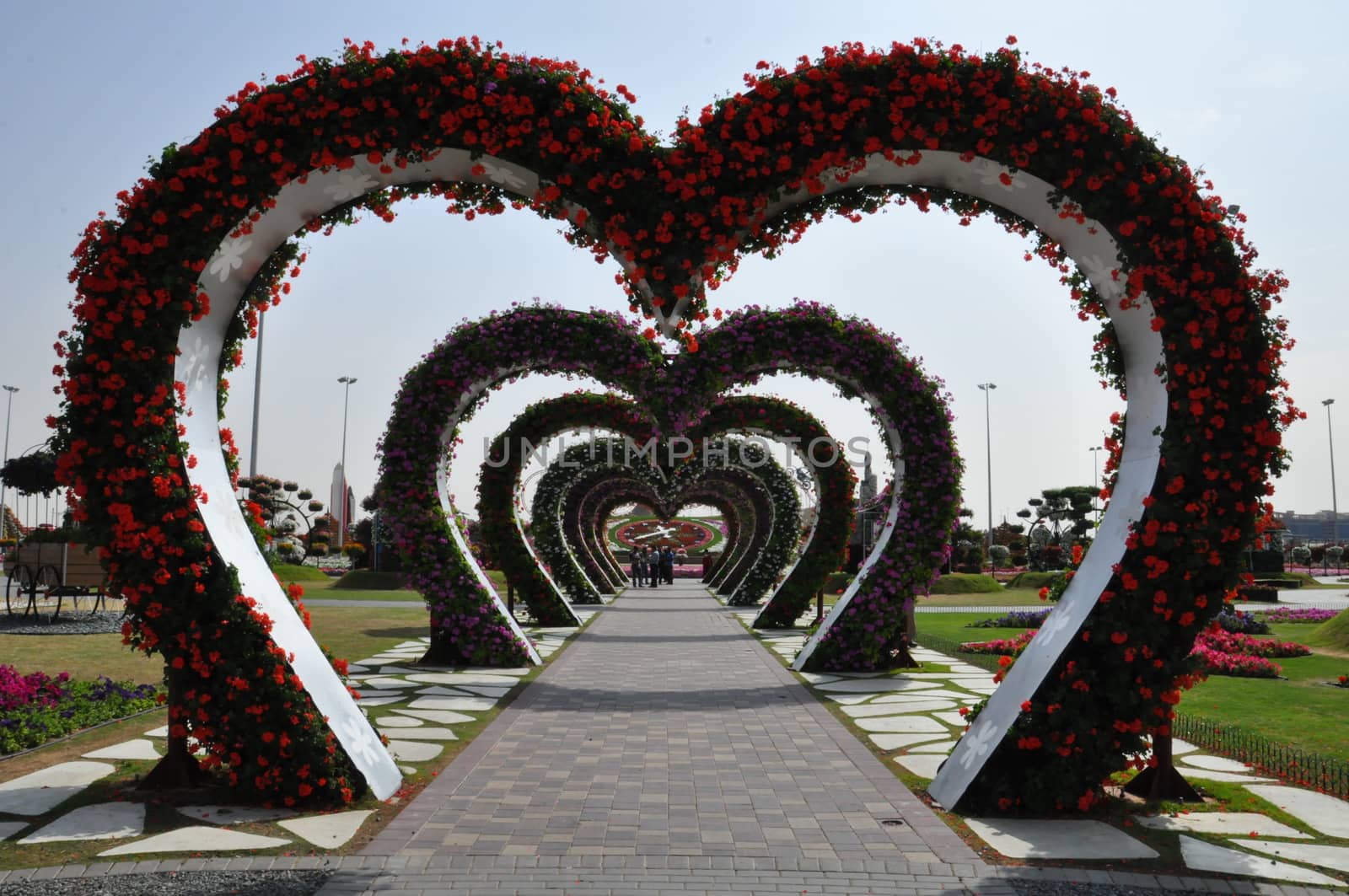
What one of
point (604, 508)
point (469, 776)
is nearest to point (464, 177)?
point (469, 776)

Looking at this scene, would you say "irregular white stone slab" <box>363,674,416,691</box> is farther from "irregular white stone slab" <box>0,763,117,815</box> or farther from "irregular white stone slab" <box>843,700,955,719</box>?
"irregular white stone slab" <box>843,700,955,719</box>

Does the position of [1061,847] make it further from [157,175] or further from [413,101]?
[157,175]

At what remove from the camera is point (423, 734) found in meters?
7.46

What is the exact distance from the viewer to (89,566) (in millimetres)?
18938

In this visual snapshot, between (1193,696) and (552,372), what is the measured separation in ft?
25.2

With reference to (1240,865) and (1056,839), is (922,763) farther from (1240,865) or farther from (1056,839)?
(1240,865)

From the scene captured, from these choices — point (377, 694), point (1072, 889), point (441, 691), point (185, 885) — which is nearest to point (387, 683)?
point (377, 694)

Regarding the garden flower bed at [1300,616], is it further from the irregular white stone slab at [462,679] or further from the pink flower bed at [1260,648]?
the irregular white stone slab at [462,679]

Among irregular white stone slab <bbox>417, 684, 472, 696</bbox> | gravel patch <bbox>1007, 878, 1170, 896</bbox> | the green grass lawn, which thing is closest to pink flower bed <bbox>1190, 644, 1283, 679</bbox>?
the green grass lawn

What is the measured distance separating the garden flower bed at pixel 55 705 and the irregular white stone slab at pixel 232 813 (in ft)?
7.23

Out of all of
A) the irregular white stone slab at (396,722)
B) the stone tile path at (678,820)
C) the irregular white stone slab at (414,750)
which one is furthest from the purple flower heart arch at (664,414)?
the irregular white stone slab at (414,750)

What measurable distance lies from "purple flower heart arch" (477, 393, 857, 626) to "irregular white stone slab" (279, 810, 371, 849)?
34.8 feet

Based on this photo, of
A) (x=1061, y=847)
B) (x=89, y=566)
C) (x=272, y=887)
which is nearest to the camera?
(x=272, y=887)

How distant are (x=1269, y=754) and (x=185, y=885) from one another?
20.8ft
